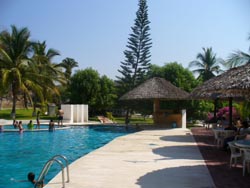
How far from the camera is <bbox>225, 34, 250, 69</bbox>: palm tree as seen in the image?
1681 cm

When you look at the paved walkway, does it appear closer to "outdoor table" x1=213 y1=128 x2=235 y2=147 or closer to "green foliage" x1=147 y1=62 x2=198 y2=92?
"outdoor table" x1=213 y1=128 x2=235 y2=147

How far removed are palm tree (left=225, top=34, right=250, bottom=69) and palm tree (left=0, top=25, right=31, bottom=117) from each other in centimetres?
1422

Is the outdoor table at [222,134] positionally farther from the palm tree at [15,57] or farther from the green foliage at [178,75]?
the palm tree at [15,57]

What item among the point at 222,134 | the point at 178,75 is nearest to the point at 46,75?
the point at 178,75

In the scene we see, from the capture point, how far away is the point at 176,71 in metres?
27.0

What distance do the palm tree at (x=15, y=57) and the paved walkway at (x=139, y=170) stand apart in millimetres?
15916

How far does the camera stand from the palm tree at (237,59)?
16.8 metres

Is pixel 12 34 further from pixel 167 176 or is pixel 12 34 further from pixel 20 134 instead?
pixel 167 176

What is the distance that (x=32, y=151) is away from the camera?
36.3ft

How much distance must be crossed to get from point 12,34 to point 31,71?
355cm

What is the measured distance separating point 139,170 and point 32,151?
576 cm

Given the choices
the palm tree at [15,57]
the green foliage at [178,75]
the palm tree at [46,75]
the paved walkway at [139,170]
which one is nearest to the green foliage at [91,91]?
the palm tree at [46,75]

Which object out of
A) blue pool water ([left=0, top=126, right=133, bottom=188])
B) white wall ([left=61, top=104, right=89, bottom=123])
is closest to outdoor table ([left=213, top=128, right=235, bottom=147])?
blue pool water ([left=0, top=126, right=133, bottom=188])

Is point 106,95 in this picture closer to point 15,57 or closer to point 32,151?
point 15,57
